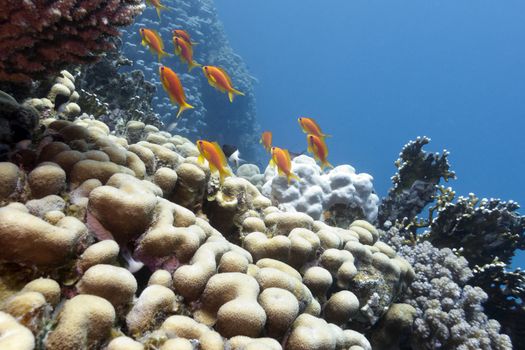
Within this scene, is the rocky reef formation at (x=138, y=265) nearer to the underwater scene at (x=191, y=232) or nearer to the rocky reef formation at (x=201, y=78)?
the underwater scene at (x=191, y=232)

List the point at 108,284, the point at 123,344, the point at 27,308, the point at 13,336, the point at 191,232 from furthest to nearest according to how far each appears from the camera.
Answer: the point at 191,232, the point at 108,284, the point at 123,344, the point at 27,308, the point at 13,336

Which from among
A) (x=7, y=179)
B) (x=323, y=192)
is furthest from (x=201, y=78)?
(x=7, y=179)

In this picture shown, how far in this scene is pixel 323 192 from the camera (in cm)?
518

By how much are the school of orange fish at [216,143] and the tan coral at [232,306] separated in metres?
1.26

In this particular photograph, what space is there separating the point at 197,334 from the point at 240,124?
1007 inches

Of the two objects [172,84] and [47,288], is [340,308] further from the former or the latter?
[172,84]

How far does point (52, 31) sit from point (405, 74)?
164 m

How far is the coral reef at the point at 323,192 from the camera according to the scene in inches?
192

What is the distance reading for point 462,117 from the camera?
140m

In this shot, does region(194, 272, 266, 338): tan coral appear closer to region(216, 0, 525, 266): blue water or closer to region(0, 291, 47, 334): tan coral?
region(0, 291, 47, 334): tan coral

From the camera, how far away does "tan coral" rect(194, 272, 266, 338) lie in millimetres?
2059

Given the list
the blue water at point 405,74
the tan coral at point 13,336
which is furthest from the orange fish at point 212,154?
the blue water at point 405,74

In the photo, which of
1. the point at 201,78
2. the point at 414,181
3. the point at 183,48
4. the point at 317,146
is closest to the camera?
the point at 317,146

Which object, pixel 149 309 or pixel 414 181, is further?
pixel 414 181
